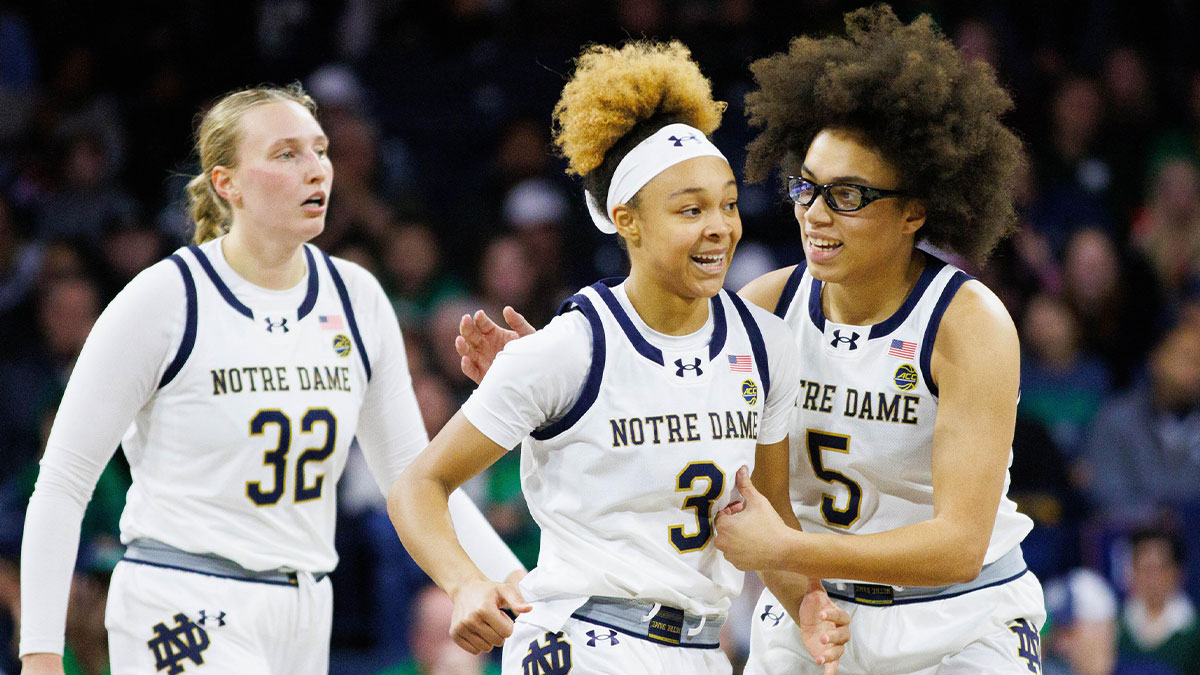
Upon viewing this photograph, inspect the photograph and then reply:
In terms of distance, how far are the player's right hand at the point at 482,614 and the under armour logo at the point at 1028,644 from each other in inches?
52.4

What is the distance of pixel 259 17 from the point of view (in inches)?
361

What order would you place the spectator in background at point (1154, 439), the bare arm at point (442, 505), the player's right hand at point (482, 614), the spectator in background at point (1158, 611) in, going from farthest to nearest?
the spectator in background at point (1154, 439) → the spectator in background at point (1158, 611) → the bare arm at point (442, 505) → the player's right hand at point (482, 614)

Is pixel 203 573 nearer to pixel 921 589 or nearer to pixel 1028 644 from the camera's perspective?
pixel 921 589

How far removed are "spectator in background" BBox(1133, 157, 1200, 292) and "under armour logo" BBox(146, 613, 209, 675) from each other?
256 inches

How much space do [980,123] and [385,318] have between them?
1.81m

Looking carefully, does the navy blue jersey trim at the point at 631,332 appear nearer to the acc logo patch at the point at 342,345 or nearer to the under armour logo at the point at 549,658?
the under armour logo at the point at 549,658

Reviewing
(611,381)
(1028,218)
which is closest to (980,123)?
(611,381)

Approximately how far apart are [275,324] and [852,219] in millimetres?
1637

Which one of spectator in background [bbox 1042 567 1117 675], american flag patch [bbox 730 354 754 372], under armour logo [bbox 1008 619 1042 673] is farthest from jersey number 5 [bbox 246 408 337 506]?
spectator in background [bbox 1042 567 1117 675]

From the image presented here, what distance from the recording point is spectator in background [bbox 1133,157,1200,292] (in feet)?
27.1

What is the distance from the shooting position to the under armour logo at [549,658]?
10.1ft

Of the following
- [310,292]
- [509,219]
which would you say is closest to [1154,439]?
[509,219]

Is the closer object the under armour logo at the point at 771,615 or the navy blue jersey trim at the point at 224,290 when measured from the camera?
the under armour logo at the point at 771,615

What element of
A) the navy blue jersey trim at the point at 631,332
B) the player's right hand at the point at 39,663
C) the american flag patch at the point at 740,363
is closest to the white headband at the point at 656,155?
the navy blue jersey trim at the point at 631,332
